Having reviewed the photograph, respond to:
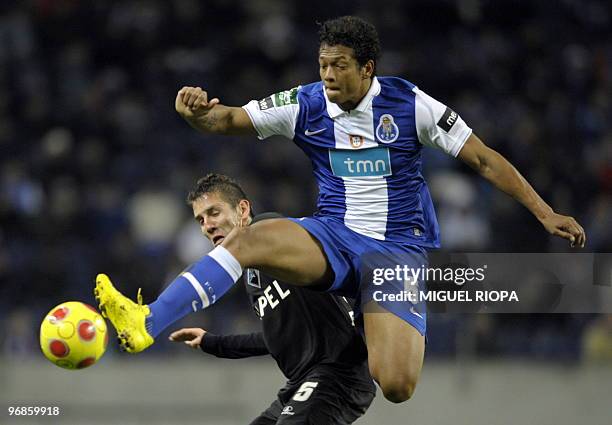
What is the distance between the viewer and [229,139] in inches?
442

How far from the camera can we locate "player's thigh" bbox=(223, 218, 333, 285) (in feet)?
16.1

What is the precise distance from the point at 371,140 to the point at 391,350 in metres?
1.08

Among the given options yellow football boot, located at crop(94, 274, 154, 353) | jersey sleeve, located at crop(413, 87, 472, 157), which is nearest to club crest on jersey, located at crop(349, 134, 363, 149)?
jersey sleeve, located at crop(413, 87, 472, 157)

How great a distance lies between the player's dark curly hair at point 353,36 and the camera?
540cm

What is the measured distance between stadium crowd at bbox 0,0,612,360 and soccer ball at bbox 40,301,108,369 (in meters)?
4.28

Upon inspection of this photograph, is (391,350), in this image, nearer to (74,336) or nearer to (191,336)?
A: (191,336)

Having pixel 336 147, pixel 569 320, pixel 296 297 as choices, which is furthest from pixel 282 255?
pixel 569 320

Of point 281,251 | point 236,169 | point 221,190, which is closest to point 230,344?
point 221,190

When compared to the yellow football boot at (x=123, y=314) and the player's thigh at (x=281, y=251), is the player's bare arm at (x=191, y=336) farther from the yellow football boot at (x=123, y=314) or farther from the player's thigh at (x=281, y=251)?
the yellow football boot at (x=123, y=314)

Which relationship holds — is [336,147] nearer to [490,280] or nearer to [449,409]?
[490,280]

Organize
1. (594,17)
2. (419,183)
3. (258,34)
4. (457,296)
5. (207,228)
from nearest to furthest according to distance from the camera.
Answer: (207,228) < (419,183) < (457,296) < (258,34) < (594,17)

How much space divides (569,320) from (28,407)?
4457mm

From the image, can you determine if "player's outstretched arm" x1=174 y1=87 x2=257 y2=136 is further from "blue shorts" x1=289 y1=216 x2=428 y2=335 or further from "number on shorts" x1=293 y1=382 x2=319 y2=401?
"number on shorts" x1=293 y1=382 x2=319 y2=401

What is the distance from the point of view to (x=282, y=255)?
16.5 ft
